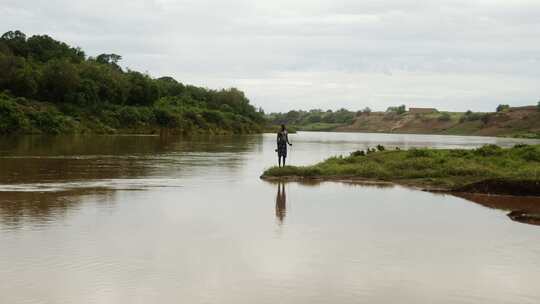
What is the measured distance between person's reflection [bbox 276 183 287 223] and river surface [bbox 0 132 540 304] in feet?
0.18

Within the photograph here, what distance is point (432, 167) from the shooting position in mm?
20797

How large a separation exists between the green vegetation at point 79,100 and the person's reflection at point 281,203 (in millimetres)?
54429

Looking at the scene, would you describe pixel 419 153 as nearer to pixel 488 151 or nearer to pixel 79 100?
pixel 488 151

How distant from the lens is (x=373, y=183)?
63.2 ft

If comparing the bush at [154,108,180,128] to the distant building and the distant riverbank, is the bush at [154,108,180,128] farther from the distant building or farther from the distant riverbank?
the distant building

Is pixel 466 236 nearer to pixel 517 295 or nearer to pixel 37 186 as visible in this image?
pixel 517 295

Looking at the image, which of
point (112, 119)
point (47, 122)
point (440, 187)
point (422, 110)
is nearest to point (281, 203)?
point (440, 187)

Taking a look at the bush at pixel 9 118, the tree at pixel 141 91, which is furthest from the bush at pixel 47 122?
the tree at pixel 141 91

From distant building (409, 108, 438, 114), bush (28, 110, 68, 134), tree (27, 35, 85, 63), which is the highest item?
tree (27, 35, 85, 63)

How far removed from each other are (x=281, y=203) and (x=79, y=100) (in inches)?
2908

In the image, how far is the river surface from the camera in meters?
7.01

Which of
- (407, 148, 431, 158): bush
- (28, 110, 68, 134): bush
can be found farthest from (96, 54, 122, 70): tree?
(407, 148, 431, 158): bush

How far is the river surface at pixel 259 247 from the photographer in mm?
7012

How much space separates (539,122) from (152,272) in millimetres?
130815
